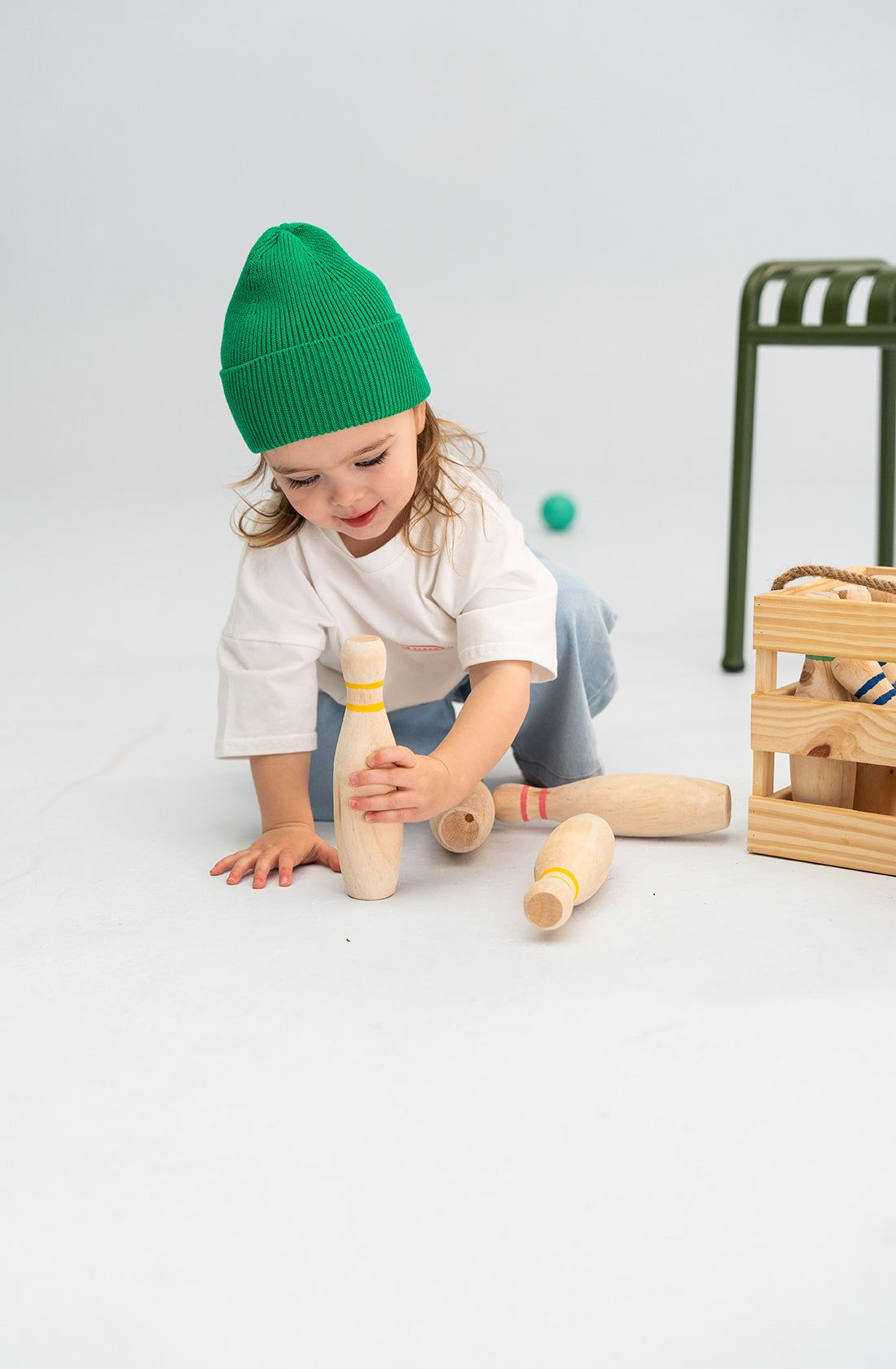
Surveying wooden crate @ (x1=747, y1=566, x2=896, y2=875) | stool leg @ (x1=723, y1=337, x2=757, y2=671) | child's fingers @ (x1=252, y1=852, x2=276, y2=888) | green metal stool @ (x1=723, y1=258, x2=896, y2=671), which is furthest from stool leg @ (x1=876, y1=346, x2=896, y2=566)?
child's fingers @ (x1=252, y1=852, x2=276, y2=888)

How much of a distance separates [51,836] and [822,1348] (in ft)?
2.90

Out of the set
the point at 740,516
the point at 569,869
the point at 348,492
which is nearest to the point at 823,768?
the point at 569,869

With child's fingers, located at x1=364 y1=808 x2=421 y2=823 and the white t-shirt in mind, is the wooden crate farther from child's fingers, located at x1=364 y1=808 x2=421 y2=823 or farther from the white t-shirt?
child's fingers, located at x1=364 y1=808 x2=421 y2=823

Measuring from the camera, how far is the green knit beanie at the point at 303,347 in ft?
3.28

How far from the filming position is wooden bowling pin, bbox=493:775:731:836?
1.14 m

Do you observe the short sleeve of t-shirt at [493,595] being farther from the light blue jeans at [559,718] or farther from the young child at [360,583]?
the light blue jeans at [559,718]

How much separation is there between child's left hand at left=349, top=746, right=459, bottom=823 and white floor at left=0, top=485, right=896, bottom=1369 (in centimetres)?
9

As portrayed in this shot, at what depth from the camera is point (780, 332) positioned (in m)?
1.64

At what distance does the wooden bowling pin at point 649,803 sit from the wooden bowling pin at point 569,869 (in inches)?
2.9

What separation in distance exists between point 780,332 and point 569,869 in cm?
97

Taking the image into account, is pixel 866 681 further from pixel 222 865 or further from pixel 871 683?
pixel 222 865

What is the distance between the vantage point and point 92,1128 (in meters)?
0.76

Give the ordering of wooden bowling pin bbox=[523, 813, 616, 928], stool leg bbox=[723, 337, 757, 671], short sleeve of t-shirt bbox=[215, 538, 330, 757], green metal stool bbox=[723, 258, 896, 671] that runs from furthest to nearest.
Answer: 1. stool leg bbox=[723, 337, 757, 671]
2. green metal stool bbox=[723, 258, 896, 671]
3. short sleeve of t-shirt bbox=[215, 538, 330, 757]
4. wooden bowling pin bbox=[523, 813, 616, 928]

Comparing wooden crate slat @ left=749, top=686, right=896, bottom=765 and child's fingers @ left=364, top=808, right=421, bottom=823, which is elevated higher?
wooden crate slat @ left=749, top=686, right=896, bottom=765
